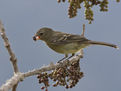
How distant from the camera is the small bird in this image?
6.80 metres

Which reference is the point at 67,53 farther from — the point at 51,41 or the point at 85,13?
the point at 85,13

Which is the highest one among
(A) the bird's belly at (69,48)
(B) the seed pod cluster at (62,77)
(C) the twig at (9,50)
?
(C) the twig at (9,50)

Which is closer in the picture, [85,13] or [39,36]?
[85,13]

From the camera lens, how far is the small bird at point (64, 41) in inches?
268

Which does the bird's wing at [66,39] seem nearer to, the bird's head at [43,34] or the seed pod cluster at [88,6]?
the bird's head at [43,34]

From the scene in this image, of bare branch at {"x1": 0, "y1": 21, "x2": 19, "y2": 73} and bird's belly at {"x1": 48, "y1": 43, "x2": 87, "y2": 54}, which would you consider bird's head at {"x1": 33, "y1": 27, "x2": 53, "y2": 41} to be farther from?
bare branch at {"x1": 0, "y1": 21, "x2": 19, "y2": 73}

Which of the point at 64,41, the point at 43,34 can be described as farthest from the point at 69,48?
the point at 43,34

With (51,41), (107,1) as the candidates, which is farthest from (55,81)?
(51,41)

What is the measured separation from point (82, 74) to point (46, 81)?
0.85 m

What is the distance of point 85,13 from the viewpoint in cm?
434

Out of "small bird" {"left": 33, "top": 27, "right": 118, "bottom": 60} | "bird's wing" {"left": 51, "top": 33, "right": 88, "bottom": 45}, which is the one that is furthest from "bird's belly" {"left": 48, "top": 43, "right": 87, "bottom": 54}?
"bird's wing" {"left": 51, "top": 33, "right": 88, "bottom": 45}

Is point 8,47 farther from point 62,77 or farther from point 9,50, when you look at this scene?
point 62,77

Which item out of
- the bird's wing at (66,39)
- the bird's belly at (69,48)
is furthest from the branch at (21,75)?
the bird's wing at (66,39)

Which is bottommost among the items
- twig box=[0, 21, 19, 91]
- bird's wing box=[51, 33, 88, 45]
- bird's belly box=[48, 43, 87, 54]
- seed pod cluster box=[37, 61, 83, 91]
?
bird's belly box=[48, 43, 87, 54]
